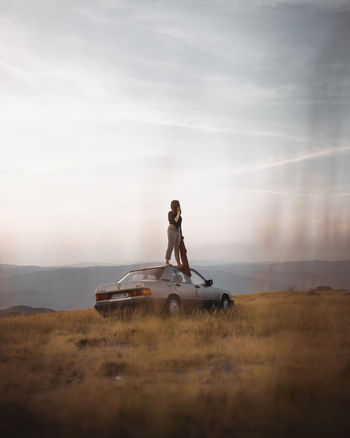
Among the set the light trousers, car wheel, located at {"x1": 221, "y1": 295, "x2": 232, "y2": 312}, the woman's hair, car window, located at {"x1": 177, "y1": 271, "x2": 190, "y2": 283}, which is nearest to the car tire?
car window, located at {"x1": 177, "y1": 271, "x2": 190, "y2": 283}

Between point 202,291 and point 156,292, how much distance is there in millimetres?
2039

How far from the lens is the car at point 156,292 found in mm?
9133

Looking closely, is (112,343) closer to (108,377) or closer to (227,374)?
(108,377)

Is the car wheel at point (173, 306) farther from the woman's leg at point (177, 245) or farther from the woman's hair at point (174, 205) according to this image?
the woman's hair at point (174, 205)

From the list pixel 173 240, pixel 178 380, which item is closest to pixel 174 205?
pixel 173 240

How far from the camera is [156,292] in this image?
30.3ft

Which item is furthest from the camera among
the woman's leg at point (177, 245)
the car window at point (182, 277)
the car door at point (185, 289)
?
the woman's leg at point (177, 245)

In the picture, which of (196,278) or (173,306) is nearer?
(173,306)

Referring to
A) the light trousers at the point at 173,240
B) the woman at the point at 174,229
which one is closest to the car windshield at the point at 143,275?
the light trousers at the point at 173,240

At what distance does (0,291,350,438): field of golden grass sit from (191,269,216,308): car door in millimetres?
1805

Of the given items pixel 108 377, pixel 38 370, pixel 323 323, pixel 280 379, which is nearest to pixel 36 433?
pixel 108 377

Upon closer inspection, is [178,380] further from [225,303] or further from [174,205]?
[225,303]

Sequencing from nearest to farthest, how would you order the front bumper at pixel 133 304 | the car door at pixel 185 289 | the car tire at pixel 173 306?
the front bumper at pixel 133 304 < the car tire at pixel 173 306 < the car door at pixel 185 289

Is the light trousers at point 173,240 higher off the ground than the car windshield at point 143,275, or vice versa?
the light trousers at point 173,240
